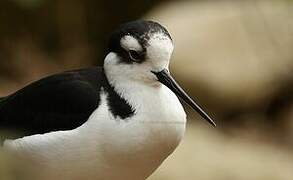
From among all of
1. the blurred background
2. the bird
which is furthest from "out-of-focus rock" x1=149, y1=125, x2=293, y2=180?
the bird

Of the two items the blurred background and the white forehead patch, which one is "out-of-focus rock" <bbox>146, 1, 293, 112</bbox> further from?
the white forehead patch

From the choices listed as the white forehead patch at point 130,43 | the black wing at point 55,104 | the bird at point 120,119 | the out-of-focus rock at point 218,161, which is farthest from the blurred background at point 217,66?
the white forehead patch at point 130,43

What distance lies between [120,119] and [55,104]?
29 cm

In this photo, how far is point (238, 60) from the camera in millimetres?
5641

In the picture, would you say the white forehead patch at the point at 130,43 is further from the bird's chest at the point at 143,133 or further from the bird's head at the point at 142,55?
the bird's chest at the point at 143,133

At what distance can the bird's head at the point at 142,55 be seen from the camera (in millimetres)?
2742

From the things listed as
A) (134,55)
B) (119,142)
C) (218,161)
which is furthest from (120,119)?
(218,161)

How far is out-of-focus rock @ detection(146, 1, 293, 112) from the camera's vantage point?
5535 millimetres

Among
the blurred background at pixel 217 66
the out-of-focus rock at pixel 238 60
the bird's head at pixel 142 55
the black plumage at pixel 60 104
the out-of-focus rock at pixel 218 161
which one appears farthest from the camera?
the out-of-focus rock at pixel 238 60

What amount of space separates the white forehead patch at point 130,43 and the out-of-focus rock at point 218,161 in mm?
1687

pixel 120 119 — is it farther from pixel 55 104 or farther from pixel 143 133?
pixel 55 104

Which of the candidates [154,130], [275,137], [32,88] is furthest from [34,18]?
[154,130]

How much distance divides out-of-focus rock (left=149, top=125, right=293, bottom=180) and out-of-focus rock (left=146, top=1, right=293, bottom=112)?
40 centimetres

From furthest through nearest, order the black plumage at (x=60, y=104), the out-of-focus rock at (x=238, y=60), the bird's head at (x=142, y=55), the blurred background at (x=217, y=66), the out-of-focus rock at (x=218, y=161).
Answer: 1. the out-of-focus rock at (x=238, y=60)
2. the blurred background at (x=217, y=66)
3. the out-of-focus rock at (x=218, y=161)
4. the black plumage at (x=60, y=104)
5. the bird's head at (x=142, y=55)
